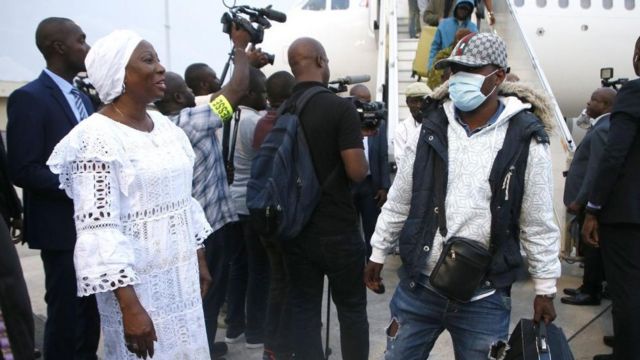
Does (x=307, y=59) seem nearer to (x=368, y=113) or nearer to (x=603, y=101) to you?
(x=368, y=113)

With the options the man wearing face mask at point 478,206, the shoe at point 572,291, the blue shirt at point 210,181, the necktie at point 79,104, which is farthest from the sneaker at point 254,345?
the shoe at point 572,291

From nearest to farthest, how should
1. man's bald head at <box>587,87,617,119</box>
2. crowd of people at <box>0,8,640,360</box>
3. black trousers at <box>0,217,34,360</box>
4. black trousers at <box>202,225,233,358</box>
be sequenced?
black trousers at <box>0,217,34,360</box>, crowd of people at <box>0,8,640,360</box>, black trousers at <box>202,225,233,358</box>, man's bald head at <box>587,87,617,119</box>

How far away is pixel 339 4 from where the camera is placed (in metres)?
9.98

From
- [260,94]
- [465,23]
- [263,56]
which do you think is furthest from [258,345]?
[465,23]

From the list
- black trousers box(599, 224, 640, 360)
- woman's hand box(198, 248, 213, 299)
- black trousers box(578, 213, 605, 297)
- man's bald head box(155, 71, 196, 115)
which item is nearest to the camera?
woman's hand box(198, 248, 213, 299)

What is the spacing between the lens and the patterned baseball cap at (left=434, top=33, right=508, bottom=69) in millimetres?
Result: 2146

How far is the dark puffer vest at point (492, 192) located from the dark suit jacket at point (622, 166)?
1.25m

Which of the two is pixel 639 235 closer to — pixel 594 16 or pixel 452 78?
pixel 452 78

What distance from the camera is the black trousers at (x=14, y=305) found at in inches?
50.2

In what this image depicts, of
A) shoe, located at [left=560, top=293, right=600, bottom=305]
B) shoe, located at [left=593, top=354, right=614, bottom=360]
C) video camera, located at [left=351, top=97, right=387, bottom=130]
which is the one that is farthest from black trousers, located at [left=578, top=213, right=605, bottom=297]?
video camera, located at [left=351, top=97, right=387, bottom=130]

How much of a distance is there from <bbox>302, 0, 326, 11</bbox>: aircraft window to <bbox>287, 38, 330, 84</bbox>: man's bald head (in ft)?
24.8

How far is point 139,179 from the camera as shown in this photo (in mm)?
1868

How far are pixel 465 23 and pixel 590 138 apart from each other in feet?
9.83

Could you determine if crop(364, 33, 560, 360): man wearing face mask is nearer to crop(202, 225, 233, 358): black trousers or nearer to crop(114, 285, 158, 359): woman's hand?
crop(114, 285, 158, 359): woman's hand
